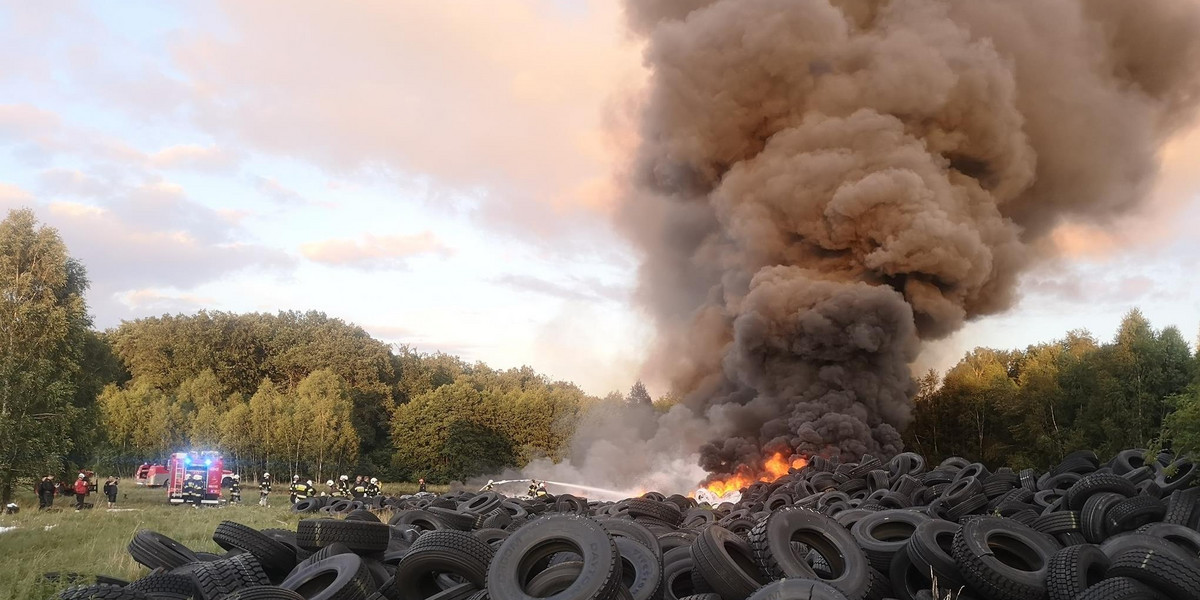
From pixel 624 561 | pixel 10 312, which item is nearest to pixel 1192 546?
pixel 624 561

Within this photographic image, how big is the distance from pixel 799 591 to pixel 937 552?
124 inches

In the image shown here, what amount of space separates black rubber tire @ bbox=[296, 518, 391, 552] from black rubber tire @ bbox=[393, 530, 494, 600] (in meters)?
1.12

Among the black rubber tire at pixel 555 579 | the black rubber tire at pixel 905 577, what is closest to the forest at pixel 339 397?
the black rubber tire at pixel 905 577

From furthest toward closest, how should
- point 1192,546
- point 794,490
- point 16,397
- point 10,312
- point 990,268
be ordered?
point 990,268
point 10,312
point 16,397
point 794,490
point 1192,546

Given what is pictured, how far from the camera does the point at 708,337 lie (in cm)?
4566

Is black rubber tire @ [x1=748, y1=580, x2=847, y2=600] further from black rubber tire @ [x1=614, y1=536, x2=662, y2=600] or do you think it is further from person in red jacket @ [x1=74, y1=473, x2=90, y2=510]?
person in red jacket @ [x1=74, y1=473, x2=90, y2=510]

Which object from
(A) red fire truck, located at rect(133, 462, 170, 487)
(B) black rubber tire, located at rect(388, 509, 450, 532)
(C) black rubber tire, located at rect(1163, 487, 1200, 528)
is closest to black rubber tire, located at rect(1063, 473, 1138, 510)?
(C) black rubber tire, located at rect(1163, 487, 1200, 528)

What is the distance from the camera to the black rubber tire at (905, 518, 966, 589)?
8422 mm

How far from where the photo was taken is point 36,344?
2725cm

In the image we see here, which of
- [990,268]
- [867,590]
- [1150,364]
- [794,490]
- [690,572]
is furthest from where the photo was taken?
[990,268]

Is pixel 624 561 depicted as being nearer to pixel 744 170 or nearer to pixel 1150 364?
pixel 1150 364

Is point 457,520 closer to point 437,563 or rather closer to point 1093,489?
point 437,563

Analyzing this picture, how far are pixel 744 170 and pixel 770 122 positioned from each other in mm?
3808

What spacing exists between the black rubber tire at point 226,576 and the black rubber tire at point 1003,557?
24.5 feet
